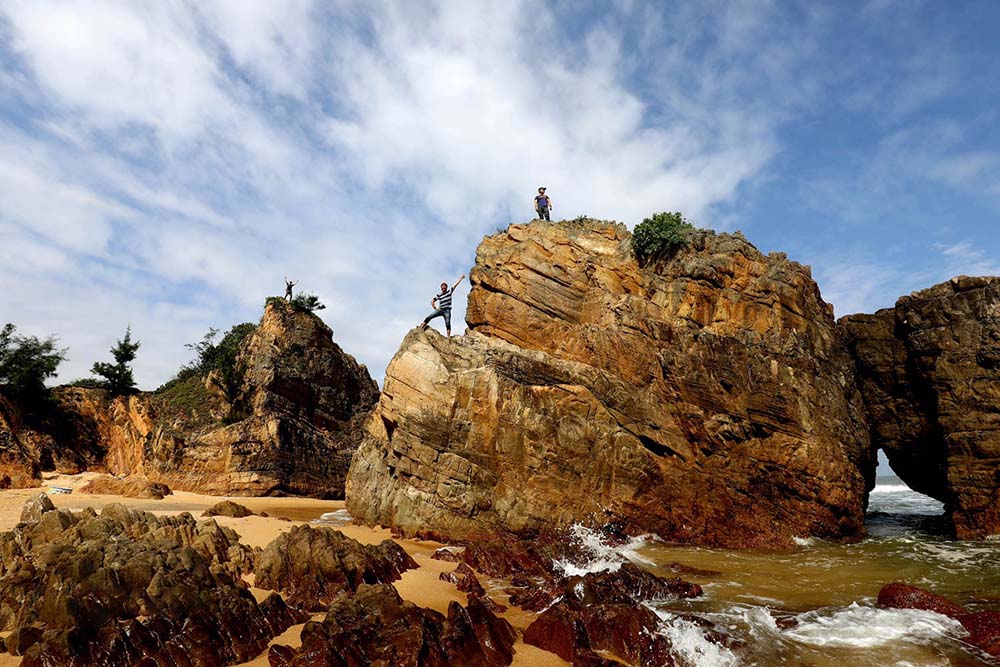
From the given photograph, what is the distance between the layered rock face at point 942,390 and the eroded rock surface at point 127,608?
24161mm

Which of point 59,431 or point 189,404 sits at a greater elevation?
point 189,404

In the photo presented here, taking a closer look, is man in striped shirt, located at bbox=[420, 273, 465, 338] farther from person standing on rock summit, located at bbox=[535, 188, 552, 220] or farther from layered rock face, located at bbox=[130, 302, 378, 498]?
layered rock face, located at bbox=[130, 302, 378, 498]

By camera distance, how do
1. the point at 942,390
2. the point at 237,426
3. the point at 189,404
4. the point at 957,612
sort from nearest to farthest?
1. the point at 957,612
2. the point at 942,390
3. the point at 237,426
4. the point at 189,404

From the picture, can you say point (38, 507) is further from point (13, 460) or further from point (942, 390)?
point (942, 390)

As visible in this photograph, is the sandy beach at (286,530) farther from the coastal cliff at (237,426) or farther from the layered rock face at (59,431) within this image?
the layered rock face at (59,431)

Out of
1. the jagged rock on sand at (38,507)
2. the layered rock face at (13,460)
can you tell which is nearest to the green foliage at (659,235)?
the jagged rock on sand at (38,507)

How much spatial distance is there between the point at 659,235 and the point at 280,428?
24.4 meters

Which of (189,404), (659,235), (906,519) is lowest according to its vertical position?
(906,519)

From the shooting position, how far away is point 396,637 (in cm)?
715

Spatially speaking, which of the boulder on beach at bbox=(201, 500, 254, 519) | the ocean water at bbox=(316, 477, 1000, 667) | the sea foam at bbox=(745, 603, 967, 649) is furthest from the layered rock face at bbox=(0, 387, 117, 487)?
the sea foam at bbox=(745, 603, 967, 649)

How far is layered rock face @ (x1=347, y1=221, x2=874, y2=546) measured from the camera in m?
18.8

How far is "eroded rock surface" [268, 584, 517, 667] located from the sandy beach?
0.43 metres

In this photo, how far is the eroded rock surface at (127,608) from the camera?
6.48 metres

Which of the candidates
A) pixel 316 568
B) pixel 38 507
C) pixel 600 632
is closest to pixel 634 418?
pixel 600 632
